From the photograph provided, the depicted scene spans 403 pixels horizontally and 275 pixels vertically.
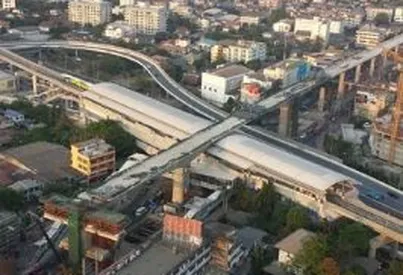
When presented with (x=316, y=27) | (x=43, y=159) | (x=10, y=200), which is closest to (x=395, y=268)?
(x=10, y=200)

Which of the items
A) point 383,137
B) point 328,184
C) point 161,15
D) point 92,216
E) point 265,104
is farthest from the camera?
point 161,15

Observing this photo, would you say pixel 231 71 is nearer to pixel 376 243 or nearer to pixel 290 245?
pixel 376 243

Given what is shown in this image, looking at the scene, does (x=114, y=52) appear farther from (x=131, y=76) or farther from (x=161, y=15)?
(x=161, y=15)

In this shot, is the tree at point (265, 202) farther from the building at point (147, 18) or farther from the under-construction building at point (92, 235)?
the building at point (147, 18)

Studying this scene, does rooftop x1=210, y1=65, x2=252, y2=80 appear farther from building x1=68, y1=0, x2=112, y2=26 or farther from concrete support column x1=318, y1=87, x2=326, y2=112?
building x1=68, y1=0, x2=112, y2=26

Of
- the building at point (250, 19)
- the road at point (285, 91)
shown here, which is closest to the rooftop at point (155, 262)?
the road at point (285, 91)

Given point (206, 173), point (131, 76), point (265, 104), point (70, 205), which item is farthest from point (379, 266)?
point (131, 76)
